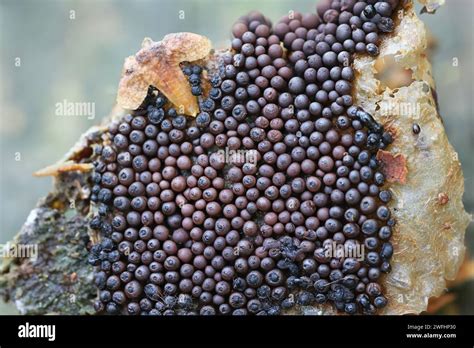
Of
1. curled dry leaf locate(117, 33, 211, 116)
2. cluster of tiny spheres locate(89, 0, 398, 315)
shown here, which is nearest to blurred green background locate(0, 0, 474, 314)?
curled dry leaf locate(117, 33, 211, 116)

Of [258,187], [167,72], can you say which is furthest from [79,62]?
[258,187]

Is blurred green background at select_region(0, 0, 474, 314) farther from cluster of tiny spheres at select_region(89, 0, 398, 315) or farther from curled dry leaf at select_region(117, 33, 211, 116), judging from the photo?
cluster of tiny spheres at select_region(89, 0, 398, 315)

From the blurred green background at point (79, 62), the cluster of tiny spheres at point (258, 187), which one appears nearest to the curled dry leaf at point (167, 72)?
the cluster of tiny spheres at point (258, 187)

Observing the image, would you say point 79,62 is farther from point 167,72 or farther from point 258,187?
point 258,187

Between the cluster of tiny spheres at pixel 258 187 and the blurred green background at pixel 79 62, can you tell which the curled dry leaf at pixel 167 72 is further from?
the blurred green background at pixel 79 62
